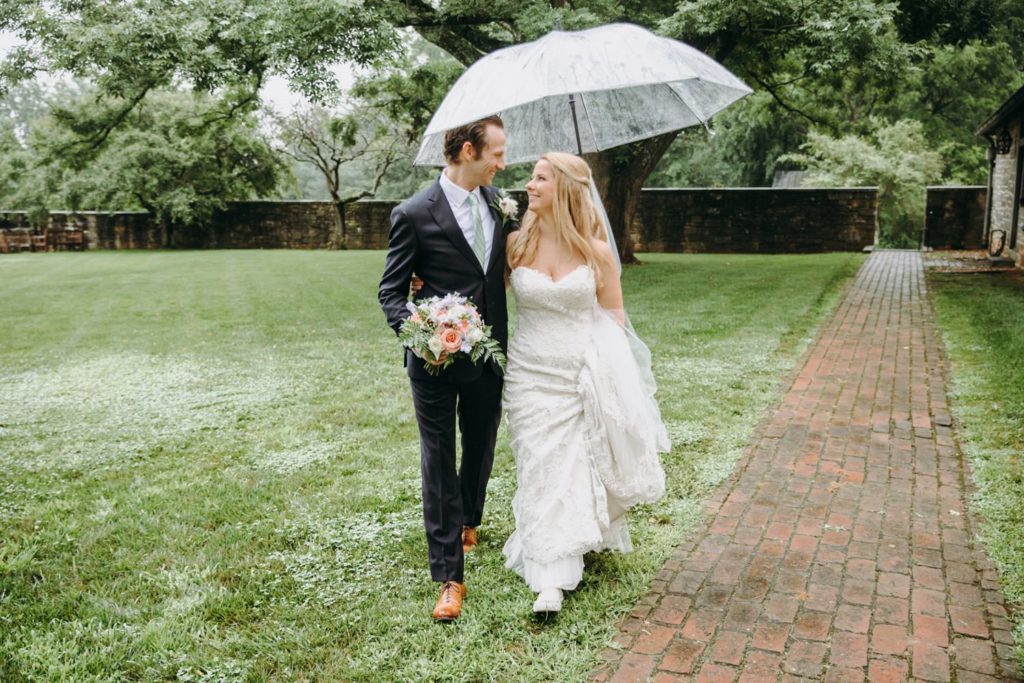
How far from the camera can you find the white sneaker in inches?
127

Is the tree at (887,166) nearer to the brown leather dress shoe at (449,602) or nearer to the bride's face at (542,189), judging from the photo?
the bride's face at (542,189)

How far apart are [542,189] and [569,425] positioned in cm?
98

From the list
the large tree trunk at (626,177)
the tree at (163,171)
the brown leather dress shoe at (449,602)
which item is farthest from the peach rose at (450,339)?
the tree at (163,171)

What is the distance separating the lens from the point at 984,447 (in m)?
5.32

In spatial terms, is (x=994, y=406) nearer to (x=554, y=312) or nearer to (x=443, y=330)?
(x=554, y=312)

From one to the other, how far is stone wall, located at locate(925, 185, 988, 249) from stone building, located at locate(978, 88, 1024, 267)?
1.08 m

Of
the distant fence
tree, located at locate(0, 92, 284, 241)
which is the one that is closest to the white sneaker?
the distant fence

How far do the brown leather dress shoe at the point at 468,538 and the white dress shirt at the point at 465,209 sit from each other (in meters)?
1.37

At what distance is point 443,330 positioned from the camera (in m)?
3.02

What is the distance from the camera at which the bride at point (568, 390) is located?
3324 millimetres

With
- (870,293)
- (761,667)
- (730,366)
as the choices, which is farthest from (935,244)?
(761,667)

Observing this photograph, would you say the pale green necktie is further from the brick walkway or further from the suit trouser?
the brick walkway

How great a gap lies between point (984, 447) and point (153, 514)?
5.14 m

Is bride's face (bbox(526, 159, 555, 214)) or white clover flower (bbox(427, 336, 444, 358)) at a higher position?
bride's face (bbox(526, 159, 555, 214))
